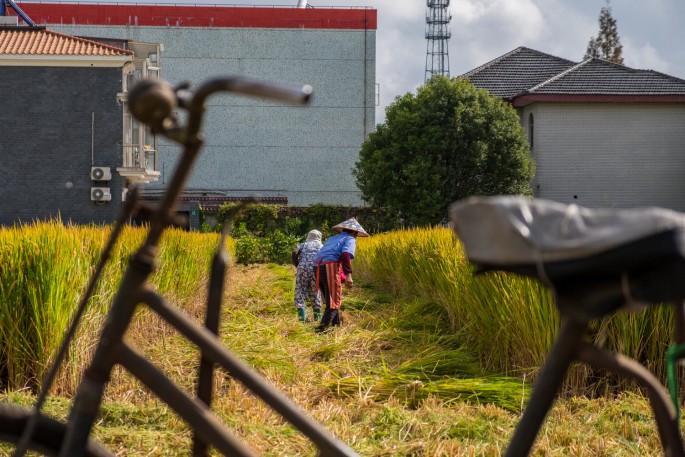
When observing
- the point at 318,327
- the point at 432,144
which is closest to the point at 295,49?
the point at 432,144

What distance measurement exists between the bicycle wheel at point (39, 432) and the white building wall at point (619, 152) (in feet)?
137

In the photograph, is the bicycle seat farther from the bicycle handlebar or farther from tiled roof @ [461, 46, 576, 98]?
tiled roof @ [461, 46, 576, 98]

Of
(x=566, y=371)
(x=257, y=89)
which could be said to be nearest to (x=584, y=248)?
(x=566, y=371)

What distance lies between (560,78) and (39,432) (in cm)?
4308

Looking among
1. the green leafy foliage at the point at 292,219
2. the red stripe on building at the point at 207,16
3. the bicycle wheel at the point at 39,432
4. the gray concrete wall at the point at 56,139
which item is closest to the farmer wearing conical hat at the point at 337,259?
the bicycle wheel at the point at 39,432

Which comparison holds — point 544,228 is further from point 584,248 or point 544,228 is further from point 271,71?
point 271,71

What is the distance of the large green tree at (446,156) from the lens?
132ft

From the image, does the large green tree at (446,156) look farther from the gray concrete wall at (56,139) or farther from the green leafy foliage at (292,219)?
the gray concrete wall at (56,139)

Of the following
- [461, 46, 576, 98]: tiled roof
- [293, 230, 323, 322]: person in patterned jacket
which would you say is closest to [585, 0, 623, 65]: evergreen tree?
[461, 46, 576, 98]: tiled roof

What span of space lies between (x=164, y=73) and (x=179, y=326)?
168 feet

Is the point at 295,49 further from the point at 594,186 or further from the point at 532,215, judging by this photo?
the point at 532,215

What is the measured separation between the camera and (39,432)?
2.70 meters

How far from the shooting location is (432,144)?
134 feet

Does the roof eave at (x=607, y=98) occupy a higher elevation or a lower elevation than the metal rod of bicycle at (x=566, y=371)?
higher
